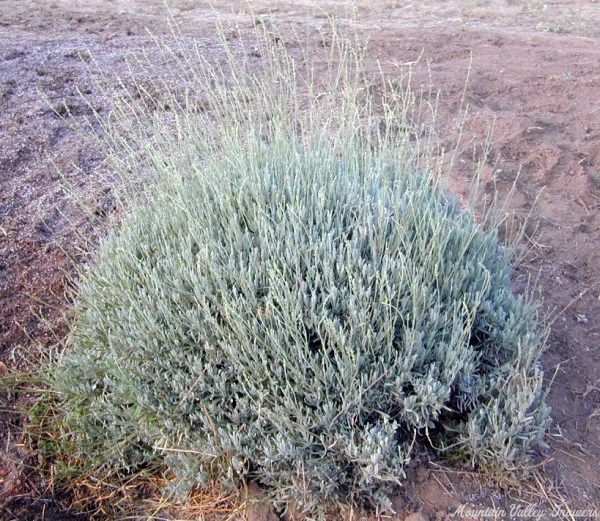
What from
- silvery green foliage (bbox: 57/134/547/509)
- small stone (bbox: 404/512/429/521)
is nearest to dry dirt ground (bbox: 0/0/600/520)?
small stone (bbox: 404/512/429/521)

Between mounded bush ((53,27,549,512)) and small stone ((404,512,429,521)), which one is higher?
mounded bush ((53,27,549,512))

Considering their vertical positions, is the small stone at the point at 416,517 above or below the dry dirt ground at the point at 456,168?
above

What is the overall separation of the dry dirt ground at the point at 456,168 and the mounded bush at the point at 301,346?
25 centimetres

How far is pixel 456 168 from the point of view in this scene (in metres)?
4.38

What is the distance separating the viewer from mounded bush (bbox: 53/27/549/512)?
216cm

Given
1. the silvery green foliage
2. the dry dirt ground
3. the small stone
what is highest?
the silvery green foliage

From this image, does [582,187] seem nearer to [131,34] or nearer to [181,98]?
Result: [181,98]

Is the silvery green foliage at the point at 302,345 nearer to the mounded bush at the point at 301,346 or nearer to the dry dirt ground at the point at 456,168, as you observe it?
the mounded bush at the point at 301,346

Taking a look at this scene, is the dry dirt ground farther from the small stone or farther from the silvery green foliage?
the silvery green foliage

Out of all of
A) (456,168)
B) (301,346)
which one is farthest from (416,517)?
(456,168)

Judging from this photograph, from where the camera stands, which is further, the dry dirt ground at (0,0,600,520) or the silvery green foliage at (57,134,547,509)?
the dry dirt ground at (0,0,600,520)

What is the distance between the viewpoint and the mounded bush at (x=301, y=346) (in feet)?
7.08

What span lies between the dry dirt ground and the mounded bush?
251 mm

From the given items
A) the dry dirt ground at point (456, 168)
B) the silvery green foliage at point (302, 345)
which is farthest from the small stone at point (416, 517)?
the silvery green foliage at point (302, 345)
